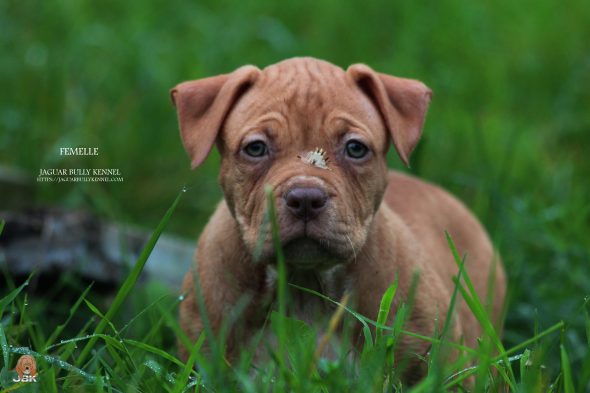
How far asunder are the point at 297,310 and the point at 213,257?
0.45 meters

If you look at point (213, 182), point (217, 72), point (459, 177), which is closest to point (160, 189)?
point (213, 182)

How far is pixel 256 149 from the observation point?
14.4ft

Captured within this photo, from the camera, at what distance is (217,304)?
4469mm

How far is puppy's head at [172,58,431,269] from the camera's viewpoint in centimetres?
408

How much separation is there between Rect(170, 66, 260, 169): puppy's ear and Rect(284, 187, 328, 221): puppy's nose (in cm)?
63

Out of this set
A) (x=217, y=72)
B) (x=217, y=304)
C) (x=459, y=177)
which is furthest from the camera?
(x=217, y=72)

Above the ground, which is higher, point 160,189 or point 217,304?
point 217,304

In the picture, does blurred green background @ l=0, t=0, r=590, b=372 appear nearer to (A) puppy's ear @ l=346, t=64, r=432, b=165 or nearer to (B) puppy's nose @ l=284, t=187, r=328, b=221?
(A) puppy's ear @ l=346, t=64, r=432, b=165

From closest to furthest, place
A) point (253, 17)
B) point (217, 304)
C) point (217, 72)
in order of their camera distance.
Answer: point (217, 304) → point (217, 72) → point (253, 17)

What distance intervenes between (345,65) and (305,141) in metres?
4.27

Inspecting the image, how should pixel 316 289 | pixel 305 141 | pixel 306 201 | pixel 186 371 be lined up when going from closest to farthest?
pixel 186 371, pixel 306 201, pixel 305 141, pixel 316 289

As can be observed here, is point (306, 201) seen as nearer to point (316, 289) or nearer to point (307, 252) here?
point (307, 252)

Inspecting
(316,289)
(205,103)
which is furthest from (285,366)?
(205,103)

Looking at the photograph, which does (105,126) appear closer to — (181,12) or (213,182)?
(213,182)
